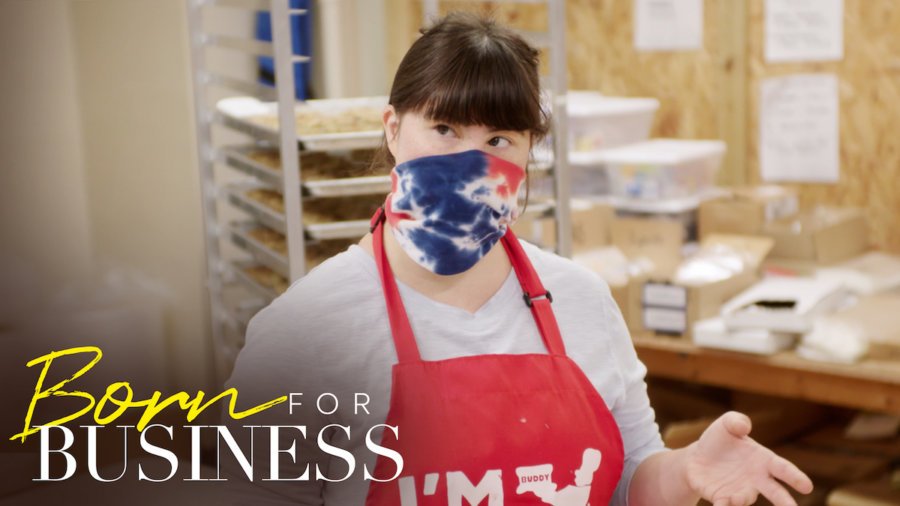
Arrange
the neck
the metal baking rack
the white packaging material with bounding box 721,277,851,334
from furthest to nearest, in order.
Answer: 1. the white packaging material with bounding box 721,277,851,334
2. the metal baking rack
3. the neck

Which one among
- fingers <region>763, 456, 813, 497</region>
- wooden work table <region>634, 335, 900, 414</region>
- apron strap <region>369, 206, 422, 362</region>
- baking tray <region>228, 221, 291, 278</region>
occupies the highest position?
apron strap <region>369, 206, 422, 362</region>

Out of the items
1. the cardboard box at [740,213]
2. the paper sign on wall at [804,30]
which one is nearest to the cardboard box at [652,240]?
the cardboard box at [740,213]

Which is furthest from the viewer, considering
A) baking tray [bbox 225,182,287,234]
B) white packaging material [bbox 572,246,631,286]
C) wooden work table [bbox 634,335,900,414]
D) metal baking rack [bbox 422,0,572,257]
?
white packaging material [bbox 572,246,631,286]

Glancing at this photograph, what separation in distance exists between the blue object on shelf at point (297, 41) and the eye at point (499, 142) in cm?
178

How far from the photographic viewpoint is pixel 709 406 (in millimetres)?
3408

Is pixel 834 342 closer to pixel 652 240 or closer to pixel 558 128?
pixel 652 240

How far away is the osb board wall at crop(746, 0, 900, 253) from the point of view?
322cm

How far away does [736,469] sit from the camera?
1.27 m

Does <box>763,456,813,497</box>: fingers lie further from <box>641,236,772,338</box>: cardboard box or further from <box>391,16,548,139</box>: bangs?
<box>641,236,772,338</box>: cardboard box

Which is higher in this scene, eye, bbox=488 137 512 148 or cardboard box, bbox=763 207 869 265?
eye, bbox=488 137 512 148

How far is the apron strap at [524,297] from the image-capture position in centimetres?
125

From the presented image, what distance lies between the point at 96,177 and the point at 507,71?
2.53 meters

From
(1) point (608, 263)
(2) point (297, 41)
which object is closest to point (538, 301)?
(1) point (608, 263)

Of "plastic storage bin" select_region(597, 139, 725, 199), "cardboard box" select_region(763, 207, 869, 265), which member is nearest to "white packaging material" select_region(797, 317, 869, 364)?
"cardboard box" select_region(763, 207, 869, 265)
